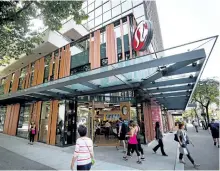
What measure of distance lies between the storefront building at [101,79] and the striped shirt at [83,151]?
289 cm

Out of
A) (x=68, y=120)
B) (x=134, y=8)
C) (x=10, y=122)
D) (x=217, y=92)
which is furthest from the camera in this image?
(x=217, y=92)

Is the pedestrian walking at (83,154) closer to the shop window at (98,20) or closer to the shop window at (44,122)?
the shop window at (44,122)

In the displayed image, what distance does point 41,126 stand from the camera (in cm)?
1136

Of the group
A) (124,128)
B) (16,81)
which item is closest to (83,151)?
(124,128)

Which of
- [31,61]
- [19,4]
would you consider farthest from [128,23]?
[31,61]

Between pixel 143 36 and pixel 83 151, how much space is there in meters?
7.16

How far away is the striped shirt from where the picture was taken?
3213 mm

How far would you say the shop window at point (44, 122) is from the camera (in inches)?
427

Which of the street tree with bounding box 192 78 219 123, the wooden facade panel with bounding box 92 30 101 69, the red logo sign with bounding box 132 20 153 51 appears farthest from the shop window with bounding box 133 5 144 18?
the street tree with bounding box 192 78 219 123

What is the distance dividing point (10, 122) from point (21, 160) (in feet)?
36.9

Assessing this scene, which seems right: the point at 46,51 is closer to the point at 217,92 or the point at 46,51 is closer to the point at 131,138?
the point at 131,138

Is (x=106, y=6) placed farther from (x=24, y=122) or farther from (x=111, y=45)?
(x=24, y=122)

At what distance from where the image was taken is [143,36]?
8.36 m

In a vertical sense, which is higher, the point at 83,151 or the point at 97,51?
the point at 97,51
